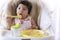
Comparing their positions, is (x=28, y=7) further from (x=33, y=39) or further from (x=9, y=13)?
(x=33, y=39)

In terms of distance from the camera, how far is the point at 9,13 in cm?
113

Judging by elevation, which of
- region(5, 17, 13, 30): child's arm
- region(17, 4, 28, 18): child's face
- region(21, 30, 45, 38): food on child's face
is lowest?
region(21, 30, 45, 38): food on child's face

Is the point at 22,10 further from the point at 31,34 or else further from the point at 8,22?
the point at 31,34

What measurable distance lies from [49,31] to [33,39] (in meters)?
0.17

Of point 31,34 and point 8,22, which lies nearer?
point 31,34

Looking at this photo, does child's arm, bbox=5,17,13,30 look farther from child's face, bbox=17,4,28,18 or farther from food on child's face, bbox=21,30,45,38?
food on child's face, bbox=21,30,45,38

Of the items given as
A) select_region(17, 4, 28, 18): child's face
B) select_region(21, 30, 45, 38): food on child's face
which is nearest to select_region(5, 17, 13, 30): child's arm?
select_region(17, 4, 28, 18): child's face

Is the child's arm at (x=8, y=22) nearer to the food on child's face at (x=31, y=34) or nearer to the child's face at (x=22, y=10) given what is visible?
the child's face at (x=22, y=10)

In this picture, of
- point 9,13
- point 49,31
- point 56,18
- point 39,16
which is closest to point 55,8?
point 56,18

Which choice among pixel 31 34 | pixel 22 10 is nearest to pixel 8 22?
pixel 22 10

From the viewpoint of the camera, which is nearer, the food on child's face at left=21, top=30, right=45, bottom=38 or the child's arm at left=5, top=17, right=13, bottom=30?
the food on child's face at left=21, top=30, right=45, bottom=38

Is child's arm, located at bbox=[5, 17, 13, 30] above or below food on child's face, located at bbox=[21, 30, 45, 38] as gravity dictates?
above

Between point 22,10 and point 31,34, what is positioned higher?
point 22,10

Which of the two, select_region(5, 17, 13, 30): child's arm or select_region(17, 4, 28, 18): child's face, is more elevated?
select_region(17, 4, 28, 18): child's face
